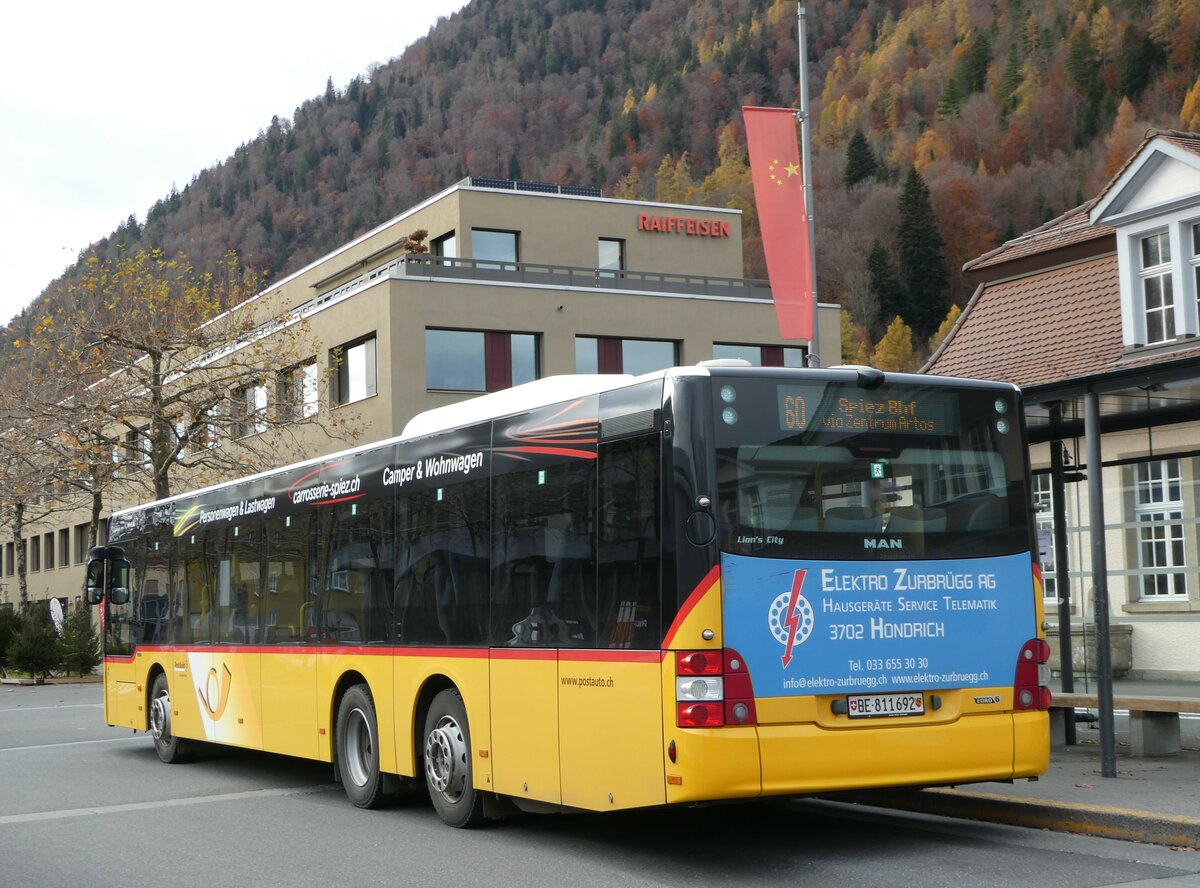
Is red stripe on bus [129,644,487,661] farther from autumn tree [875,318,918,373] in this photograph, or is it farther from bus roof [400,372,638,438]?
autumn tree [875,318,918,373]

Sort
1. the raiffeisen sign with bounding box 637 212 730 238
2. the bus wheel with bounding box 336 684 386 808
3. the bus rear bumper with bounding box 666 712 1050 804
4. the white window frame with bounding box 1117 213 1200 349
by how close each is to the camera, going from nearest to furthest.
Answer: the bus rear bumper with bounding box 666 712 1050 804 < the bus wheel with bounding box 336 684 386 808 < the white window frame with bounding box 1117 213 1200 349 < the raiffeisen sign with bounding box 637 212 730 238

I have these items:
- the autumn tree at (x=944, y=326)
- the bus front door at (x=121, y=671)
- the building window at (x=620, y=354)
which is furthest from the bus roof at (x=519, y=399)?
the autumn tree at (x=944, y=326)

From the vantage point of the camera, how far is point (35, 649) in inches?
1556

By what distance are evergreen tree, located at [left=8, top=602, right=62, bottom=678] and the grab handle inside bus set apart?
22443 millimetres

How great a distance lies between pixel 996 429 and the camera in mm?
9531

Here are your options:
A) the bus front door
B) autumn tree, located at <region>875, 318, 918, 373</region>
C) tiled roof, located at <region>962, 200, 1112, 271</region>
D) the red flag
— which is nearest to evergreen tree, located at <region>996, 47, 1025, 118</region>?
autumn tree, located at <region>875, 318, 918, 373</region>

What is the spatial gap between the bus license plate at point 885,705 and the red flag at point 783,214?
991cm

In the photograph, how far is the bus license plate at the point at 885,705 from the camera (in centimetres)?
877

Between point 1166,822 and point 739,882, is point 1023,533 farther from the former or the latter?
point 739,882

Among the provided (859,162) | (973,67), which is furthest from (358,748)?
(973,67)

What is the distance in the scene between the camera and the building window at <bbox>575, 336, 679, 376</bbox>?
150 ft

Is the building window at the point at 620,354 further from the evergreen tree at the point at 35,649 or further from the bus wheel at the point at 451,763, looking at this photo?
the bus wheel at the point at 451,763

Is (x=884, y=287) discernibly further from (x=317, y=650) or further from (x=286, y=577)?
(x=317, y=650)

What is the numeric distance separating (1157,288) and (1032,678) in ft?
41.4
